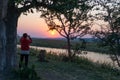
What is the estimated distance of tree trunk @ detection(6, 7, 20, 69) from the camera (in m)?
18.4

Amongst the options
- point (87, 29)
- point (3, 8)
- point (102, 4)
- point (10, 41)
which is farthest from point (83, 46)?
point (3, 8)

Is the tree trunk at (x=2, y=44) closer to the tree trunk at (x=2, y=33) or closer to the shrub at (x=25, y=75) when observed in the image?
the tree trunk at (x=2, y=33)

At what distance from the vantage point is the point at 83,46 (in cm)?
3033

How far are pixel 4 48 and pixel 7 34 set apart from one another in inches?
43.5

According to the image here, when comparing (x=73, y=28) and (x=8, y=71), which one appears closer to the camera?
(x=8, y=71)

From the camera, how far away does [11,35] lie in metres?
18.6

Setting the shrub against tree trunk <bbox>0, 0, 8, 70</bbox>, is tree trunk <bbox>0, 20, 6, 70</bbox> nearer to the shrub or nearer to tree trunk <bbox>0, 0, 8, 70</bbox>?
tree trunk <bbox>0, 0, 8, 70</bbox>

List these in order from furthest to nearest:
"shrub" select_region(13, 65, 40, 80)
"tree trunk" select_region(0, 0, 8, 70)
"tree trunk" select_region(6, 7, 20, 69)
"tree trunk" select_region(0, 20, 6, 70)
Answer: "tree trunk" select_region(6, 7, 20, 69) < "tree trunk" select_region(0, 20, 6, 70) < "shrub" select_region(13, 65, 40, 80) < "tree trunk" select_region(0, 0, 8, 70)

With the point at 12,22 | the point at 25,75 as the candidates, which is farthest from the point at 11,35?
the point at 25,75

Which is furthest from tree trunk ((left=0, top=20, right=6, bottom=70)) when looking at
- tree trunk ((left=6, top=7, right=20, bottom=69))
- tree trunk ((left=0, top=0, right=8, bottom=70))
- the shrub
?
the shrub

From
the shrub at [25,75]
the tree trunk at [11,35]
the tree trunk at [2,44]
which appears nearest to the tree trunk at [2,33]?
the tree trunk at [2,44]

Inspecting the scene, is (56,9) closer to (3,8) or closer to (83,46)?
(3,8)

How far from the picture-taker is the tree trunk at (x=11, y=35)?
60.4 feet

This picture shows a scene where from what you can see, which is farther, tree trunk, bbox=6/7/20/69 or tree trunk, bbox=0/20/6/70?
tree trunk, bbox=6/7/20/69
